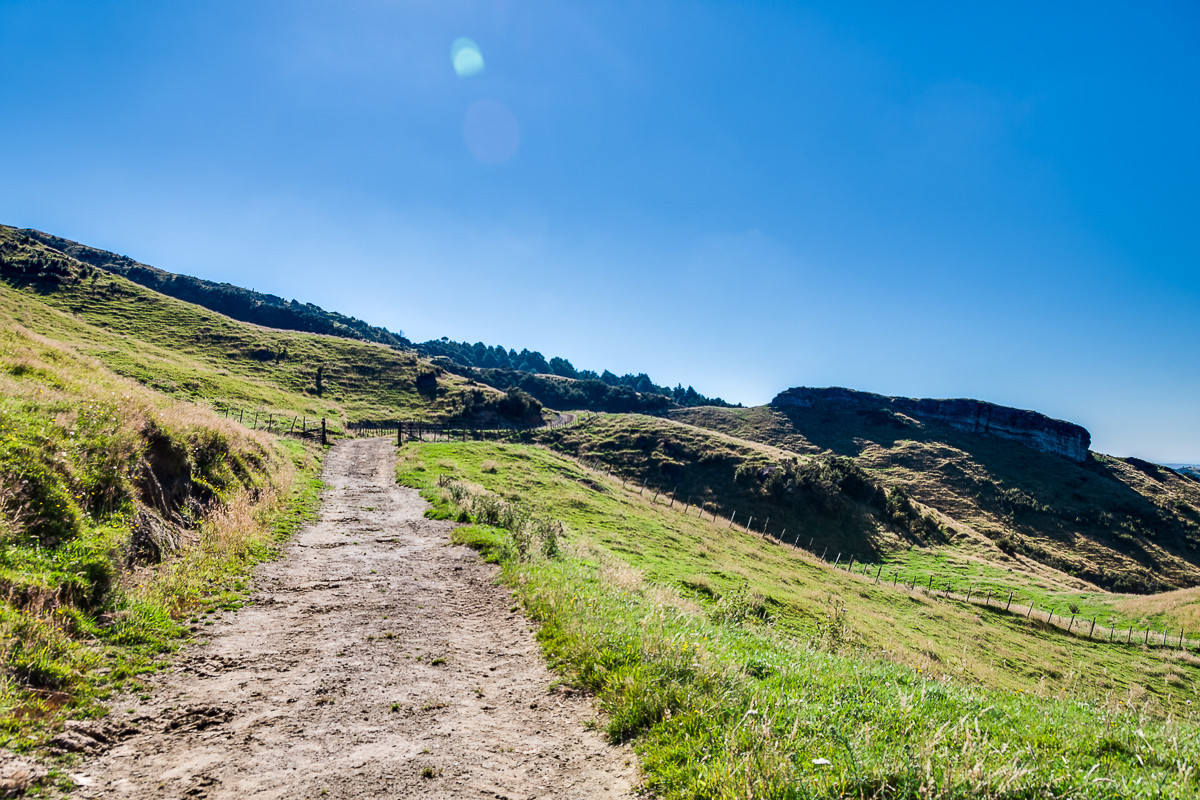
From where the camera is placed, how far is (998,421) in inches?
4843

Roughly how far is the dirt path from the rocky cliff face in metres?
149

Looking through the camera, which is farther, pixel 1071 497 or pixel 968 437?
pixel 968 437

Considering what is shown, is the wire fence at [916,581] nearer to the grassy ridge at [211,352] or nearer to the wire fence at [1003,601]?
the wire fence at [1003,601]

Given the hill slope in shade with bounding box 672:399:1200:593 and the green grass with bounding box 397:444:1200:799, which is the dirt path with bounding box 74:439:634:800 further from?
the hill slope in shade with bounding box 672:399:1200:593

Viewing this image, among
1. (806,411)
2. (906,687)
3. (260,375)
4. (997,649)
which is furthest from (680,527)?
(806,411)

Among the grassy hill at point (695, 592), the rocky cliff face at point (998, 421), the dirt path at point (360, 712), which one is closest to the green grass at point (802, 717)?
the grassy hill at point (695, 592)

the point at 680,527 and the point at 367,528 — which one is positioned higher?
the point at 367,528

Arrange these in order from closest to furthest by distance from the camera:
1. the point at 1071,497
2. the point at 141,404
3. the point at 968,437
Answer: the point at 141,404
the point at 1071,497
the point at 968,437

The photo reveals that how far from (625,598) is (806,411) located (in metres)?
141

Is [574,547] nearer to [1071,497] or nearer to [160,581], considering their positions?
[160,581]

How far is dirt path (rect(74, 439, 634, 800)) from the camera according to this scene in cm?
462

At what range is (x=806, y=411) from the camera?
137375mm

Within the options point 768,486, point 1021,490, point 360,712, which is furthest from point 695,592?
point 1021,490

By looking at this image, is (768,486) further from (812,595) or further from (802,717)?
(802,717)
